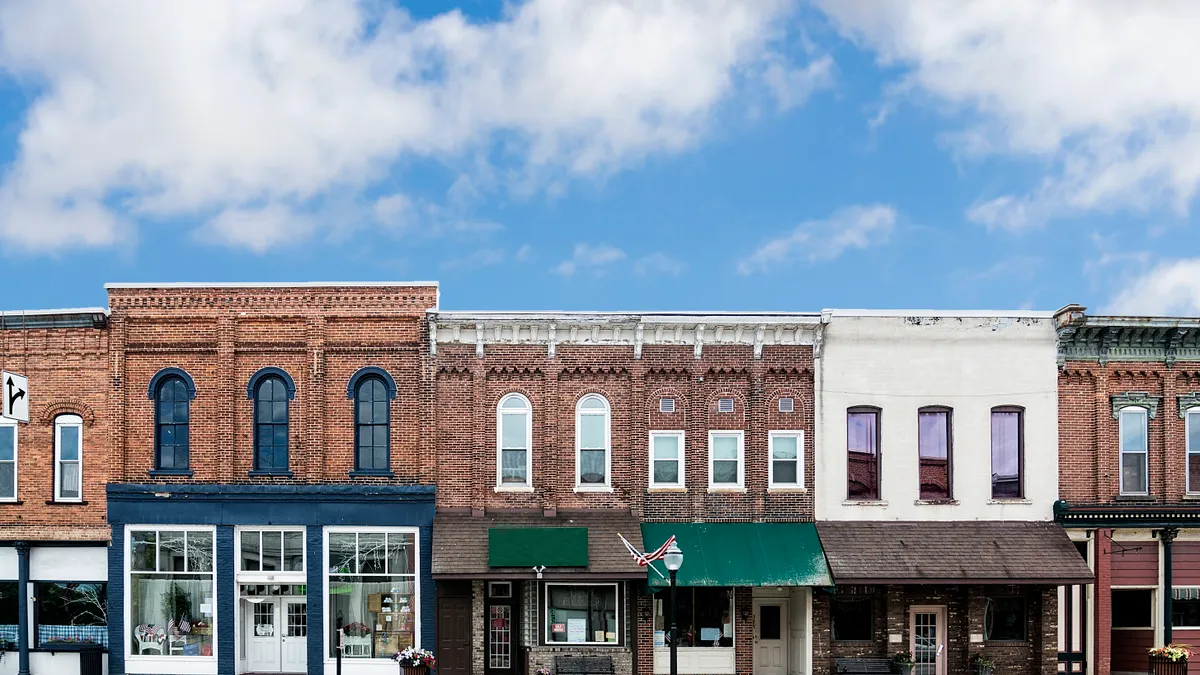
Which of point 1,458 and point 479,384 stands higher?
point 479,384

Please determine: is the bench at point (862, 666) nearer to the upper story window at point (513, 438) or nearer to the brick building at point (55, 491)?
the upper story window at point (513, 438)

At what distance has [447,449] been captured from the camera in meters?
22.8

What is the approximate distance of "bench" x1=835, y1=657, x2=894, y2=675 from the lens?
72.8 ft

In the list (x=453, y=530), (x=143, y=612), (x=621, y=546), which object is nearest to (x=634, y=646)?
(x=621, y=546)

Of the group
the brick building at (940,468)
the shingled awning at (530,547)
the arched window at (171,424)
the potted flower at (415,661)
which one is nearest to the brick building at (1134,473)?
the brick building at (940,468)

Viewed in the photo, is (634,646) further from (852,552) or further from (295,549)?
(295,549)

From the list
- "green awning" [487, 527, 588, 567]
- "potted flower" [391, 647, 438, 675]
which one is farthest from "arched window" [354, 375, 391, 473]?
"potted flower" [391, 647, 438, 675]

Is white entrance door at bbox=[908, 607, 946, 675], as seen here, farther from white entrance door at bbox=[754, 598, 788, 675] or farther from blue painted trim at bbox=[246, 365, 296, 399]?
blue painted trim at bbox=[246, 365, 296, 399]

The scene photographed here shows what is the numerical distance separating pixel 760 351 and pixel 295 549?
1166 cm

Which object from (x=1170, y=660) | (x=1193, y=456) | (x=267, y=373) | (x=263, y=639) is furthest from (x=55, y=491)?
(x=1193, y=456)

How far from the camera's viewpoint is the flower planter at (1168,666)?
2189cm

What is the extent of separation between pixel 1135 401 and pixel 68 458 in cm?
2505

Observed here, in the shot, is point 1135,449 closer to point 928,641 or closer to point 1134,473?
point 1134,473

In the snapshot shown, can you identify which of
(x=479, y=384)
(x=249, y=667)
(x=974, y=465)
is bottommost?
(x=249, y=667)
